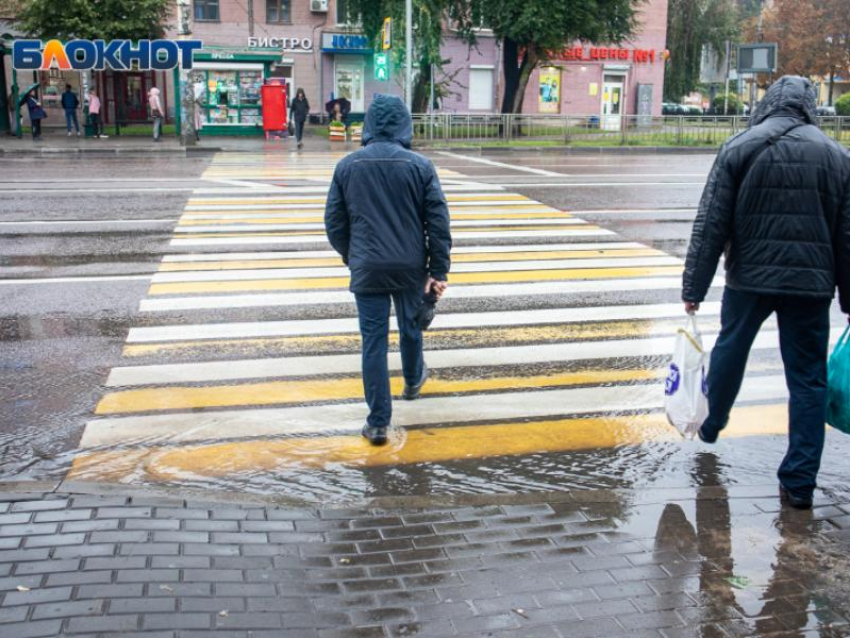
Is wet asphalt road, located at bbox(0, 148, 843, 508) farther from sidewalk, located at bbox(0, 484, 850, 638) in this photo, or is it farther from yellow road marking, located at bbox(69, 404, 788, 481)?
sidewalk, located at bbox(0, 484, 850, 638)

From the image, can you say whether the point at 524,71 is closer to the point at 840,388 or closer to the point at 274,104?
the point at 274,104

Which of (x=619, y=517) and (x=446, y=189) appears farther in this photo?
(x=446, y=189)

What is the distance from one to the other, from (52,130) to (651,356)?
3567 centimetres

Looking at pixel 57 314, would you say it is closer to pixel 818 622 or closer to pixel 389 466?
pixel 389 466

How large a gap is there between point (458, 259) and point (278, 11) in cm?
3648

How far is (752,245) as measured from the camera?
467 centimetres

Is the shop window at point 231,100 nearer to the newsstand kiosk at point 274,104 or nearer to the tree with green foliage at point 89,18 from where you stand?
the newsstand kiosk at point 274,104

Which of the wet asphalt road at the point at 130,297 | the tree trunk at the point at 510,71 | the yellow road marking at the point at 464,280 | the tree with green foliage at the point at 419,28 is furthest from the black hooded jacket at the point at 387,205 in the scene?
the tree trunk at the point at 510,71

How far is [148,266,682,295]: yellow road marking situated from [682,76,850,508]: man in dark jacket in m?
5.34

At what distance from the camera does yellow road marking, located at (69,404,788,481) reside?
5.23 m

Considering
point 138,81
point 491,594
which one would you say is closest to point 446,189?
point 491,594

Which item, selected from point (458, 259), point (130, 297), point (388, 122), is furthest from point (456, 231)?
point (388, 122)

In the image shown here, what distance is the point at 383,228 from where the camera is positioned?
5395 mm

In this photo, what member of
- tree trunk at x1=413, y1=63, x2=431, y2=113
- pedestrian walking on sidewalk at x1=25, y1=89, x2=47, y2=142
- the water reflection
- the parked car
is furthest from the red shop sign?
the water reflection
